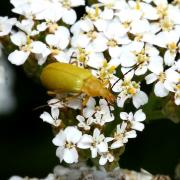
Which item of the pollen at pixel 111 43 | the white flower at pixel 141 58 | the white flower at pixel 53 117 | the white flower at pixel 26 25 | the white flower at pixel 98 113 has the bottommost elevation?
the white flower at pixel 53 117

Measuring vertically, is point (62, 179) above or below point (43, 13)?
below

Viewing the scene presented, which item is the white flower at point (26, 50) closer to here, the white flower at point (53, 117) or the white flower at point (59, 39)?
the white flower at point (59, 39)

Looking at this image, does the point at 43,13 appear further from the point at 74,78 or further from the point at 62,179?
the point at 62,179

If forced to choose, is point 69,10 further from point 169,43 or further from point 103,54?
point 169,43

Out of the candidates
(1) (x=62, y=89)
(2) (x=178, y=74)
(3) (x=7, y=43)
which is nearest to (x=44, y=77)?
(1) (x=62, y=89)

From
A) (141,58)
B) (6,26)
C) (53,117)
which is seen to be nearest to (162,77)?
(141,58)

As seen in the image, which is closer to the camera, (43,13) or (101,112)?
(101,112)

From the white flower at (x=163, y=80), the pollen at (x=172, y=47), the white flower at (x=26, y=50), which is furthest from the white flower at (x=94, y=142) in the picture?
the pollen at (x=172, y=47)
